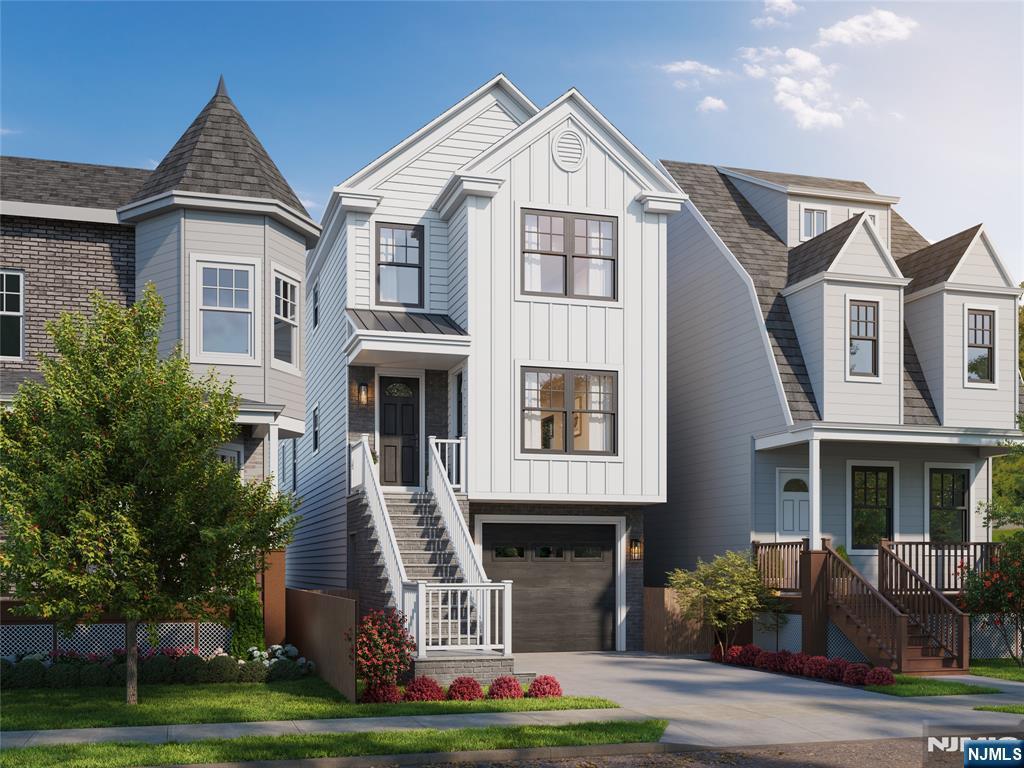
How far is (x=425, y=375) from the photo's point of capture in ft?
73.2

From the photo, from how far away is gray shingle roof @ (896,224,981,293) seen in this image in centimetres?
2297

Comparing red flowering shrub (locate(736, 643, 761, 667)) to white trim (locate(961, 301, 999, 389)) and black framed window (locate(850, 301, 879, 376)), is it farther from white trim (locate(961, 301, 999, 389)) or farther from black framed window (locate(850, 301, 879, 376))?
white trim (locate(961, 301, 999, 389))

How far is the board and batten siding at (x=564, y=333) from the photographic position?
20.9 meters

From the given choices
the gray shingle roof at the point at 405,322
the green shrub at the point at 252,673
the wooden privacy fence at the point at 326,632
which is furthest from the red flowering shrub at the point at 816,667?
the green shrub at the point at 252,673

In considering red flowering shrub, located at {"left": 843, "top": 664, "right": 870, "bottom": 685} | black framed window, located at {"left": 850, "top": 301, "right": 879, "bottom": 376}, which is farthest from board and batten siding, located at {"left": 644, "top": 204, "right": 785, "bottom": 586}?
red flowering shrub, located at {"left": 843, "top": 664, "right": 870, "bottom": 685}

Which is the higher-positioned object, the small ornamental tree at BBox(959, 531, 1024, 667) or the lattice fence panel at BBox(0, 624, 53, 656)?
the small ornamental tree at BBox(959, 531, 1024, 667)

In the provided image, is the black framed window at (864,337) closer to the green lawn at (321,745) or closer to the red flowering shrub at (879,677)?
the red flowering shrub at (879,677)

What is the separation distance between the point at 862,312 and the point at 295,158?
12.7 m

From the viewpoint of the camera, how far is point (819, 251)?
75.8 ft

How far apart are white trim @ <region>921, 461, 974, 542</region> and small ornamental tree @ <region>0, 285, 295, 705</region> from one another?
15135 mm

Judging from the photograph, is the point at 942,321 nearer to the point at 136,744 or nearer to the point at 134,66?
the point at 134,66

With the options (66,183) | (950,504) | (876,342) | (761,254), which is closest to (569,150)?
(761,254)

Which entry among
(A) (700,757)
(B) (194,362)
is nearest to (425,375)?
(B) (194,362)

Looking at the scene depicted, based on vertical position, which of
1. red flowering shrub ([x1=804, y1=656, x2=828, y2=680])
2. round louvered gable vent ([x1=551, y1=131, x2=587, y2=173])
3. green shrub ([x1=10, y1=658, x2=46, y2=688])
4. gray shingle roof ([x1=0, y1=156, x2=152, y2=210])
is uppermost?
round louvered gable vent ([x1=551, y1=131, x2=587, y2=173])
